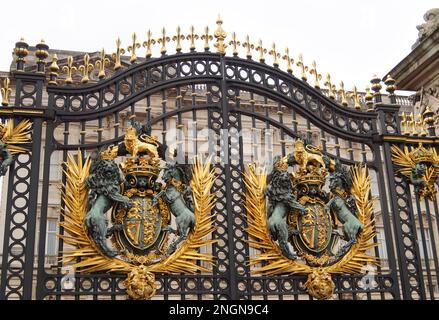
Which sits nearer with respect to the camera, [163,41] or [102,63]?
[102,63]

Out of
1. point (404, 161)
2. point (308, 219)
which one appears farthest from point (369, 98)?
point (308, 219)

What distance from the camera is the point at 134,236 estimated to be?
5.95m

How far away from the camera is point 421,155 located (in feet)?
23.2

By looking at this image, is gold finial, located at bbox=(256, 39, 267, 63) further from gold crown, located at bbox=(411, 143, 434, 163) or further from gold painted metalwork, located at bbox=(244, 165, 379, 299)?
gold crown, located at bbox=(411, 143, 434, 163)

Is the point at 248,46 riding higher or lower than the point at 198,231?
higher

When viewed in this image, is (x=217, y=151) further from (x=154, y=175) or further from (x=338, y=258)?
(x=338, y=258)

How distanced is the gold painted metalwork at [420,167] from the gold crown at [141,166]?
116 inches

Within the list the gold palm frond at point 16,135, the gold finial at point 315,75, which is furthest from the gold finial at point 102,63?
the gold finial at point 315,75

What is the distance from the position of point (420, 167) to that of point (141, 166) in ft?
11.1

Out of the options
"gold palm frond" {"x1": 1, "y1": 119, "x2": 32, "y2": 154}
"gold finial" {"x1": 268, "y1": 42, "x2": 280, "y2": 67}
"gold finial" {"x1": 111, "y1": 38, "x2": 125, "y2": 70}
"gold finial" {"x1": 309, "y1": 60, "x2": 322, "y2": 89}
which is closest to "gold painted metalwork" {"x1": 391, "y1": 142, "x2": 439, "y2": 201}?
"gold finial" {"x1": 309, "y1": 60, "x2": 322, "y2": 89}

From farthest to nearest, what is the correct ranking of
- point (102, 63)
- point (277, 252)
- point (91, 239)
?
point (102, 63)
point (277, 252)
point (91, 239)

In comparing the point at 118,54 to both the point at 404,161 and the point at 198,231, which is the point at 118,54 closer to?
the point at 198,231
